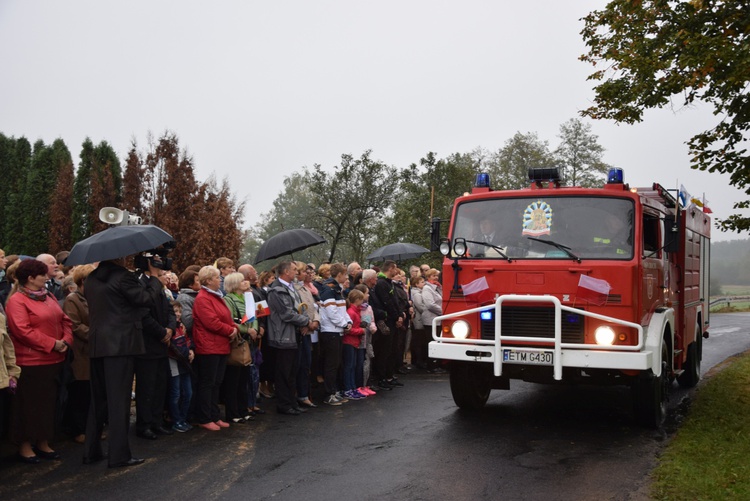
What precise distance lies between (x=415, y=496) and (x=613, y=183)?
475cm

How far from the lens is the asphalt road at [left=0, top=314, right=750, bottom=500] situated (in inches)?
225

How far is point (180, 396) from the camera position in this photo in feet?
26.8

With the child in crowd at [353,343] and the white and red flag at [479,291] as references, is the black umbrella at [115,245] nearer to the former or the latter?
the white and red flag at [479,291]

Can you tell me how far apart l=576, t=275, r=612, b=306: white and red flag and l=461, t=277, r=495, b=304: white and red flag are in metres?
1.00

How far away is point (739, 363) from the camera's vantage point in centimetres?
1443

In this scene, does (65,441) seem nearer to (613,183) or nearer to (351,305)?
(351,305)

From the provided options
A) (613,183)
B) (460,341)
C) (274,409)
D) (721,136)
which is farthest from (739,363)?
(274,409)

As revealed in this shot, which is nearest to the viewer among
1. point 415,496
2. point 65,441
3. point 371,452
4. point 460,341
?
point 415,496

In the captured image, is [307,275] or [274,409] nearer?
[274,409]

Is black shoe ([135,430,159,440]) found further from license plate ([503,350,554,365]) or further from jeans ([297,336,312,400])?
license plate ([503,350,554,365])

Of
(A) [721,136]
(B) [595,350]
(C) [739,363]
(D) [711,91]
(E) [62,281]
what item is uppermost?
(D) [711,91]

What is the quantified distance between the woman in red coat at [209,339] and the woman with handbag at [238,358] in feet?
0.85

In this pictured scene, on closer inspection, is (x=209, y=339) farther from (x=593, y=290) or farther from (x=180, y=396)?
(x=593, y=290)

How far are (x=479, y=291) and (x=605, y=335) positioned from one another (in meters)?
1.48
